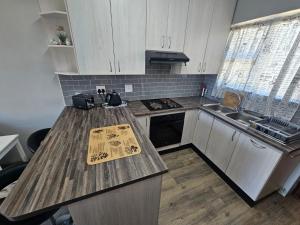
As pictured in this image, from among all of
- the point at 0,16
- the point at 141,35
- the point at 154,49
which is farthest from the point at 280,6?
the point at 0,16

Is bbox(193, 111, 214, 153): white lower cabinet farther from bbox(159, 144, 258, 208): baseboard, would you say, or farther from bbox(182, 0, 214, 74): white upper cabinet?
bbox(182, 0, 214, 74): white upper cabinet

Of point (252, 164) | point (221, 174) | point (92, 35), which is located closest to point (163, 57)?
point (92, 35)

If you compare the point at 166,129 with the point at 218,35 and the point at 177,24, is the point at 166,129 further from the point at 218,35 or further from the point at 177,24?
the point at 218,35

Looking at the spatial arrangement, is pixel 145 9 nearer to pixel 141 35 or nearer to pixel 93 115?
pixel 141 35

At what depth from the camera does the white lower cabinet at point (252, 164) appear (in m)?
1.41

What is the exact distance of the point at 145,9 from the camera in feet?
5.42

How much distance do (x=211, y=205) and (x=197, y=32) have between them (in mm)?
2336

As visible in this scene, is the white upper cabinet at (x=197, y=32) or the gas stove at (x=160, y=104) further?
the gas stove at (x=160, y=104)

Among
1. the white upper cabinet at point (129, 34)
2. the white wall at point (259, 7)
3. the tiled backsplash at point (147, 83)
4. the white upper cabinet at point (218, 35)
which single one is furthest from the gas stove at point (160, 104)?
the white wall at point (259, 7)

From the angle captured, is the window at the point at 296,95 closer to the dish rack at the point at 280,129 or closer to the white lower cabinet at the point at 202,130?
the dish rack at the point at 280,129

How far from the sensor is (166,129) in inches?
86.0

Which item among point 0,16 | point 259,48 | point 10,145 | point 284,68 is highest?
point 0,16

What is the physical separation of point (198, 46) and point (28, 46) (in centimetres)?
228

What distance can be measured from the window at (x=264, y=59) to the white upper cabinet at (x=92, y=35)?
1.86m
